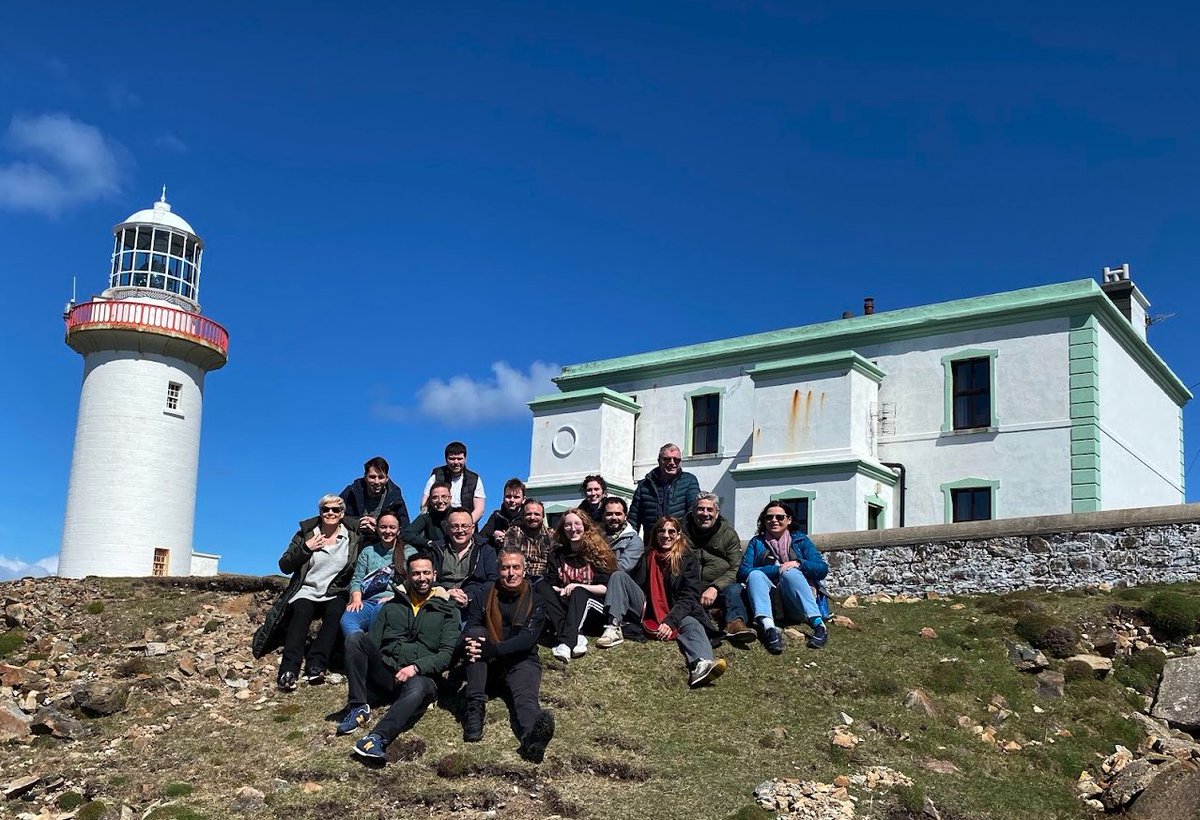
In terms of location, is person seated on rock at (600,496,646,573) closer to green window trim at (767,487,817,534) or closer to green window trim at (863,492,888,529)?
green window trim at (767,487,817,534)

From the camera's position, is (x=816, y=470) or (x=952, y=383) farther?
(x=952, y=383)

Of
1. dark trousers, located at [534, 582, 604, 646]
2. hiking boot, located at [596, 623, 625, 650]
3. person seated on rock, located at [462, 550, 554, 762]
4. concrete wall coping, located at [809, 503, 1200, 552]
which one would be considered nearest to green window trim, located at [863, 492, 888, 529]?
concrete wall coping, located at [809, 503, 1200, 552]

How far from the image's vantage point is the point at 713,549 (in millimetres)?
11836

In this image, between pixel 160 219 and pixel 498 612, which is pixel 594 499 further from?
pixel 160 219

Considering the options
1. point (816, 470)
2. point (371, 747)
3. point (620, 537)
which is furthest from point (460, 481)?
point (816, 470)

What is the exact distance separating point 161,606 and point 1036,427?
1714 cm

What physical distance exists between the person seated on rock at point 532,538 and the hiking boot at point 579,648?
89 centimetres

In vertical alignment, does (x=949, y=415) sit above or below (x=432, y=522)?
above

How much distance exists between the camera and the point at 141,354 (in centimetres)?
2683

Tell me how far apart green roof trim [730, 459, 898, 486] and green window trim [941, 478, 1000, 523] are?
1.16 m

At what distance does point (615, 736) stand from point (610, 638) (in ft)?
5.59

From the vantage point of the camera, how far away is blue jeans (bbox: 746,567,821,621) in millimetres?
11430

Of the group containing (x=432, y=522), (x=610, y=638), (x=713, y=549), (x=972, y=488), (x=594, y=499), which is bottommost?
(x=610, y=638)

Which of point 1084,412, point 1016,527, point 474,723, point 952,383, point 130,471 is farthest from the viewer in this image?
point 130,471
